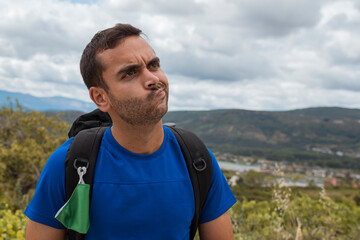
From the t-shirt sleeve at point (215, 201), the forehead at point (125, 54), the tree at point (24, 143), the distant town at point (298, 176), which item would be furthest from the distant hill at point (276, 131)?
the forehead at point (125, 54)

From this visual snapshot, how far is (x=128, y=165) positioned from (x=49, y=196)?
404 mm

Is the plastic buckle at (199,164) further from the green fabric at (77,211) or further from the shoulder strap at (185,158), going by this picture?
the green fabric at (77,211)

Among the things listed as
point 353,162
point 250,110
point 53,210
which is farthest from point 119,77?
point 250,110

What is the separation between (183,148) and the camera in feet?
5.73

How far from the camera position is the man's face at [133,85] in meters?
1.57

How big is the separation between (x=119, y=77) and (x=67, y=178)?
556mm

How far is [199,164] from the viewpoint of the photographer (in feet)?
5.60

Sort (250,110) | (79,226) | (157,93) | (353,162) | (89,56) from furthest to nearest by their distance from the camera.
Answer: (250,110) < (353,162) < (89,56) < (157,93) < (79,226)

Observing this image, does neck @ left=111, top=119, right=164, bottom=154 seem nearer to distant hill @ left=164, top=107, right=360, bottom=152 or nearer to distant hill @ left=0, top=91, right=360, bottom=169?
distant hill @ left=0, top=91, right=360, bottom=169

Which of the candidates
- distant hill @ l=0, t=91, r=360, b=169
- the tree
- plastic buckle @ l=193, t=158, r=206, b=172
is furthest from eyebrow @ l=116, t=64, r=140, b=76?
distant hill @ l=0, t=91, r=360, b=169

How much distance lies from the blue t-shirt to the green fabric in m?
0.06

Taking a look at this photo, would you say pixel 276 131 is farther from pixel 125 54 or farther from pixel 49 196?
pixel 49 196

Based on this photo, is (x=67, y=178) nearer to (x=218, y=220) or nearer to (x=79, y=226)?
(x=79, y=226)

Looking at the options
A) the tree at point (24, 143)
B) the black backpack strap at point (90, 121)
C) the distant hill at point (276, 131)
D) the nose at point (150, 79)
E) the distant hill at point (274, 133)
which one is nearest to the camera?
the nose at point (150, 79)
